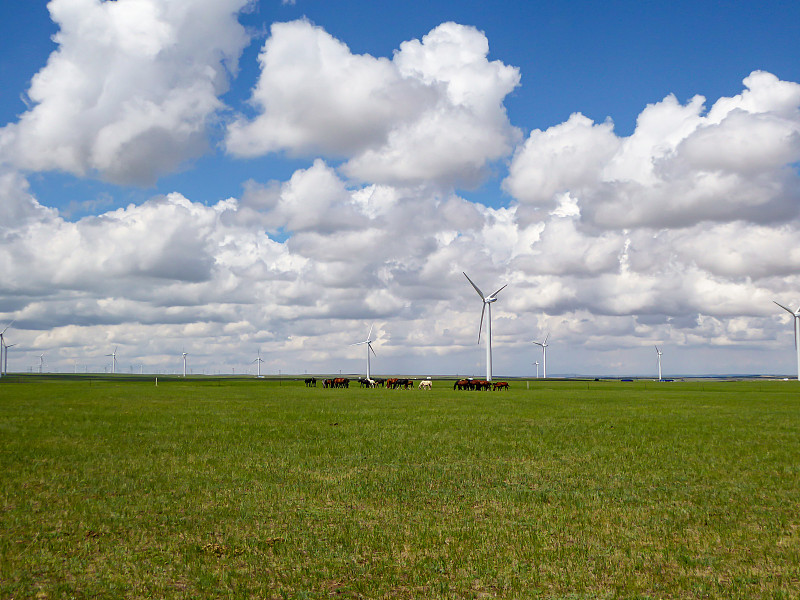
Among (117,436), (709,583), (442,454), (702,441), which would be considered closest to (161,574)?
(709,583)

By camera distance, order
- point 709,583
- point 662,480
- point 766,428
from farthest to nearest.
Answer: point 766,428
point 662,480
point 709,583

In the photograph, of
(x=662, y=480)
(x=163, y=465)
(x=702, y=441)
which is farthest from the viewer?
(x=702, y=441)

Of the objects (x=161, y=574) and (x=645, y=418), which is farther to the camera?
(x=645, y=418)

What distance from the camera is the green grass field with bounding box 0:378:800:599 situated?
36.6ft

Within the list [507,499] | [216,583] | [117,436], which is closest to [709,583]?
[507,499]

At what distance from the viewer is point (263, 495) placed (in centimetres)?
1798

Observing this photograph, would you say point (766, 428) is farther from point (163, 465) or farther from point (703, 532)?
point (163, 465)

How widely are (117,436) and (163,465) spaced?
395 inches

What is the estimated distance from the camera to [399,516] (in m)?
15.6

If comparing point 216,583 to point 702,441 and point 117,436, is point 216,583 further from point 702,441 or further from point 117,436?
point 702,441

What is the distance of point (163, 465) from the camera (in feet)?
75.0

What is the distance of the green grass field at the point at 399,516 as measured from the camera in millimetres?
11148

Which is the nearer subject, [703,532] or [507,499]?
[703,532]

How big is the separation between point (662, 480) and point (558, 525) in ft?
23.2
